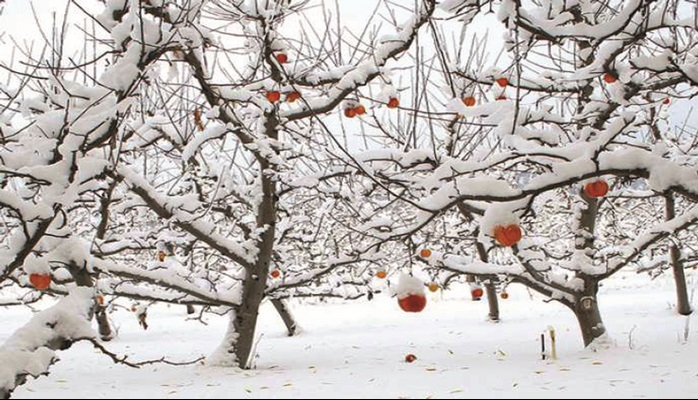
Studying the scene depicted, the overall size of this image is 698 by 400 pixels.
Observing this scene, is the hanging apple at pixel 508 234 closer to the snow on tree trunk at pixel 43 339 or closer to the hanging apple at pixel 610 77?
the hanging apple at pixel 610 77

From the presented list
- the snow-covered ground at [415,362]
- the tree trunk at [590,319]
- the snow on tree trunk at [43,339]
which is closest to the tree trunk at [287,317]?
the snow-covered ground at [415,362]

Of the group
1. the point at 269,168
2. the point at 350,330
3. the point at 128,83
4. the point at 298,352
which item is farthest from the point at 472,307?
the point at 128,83

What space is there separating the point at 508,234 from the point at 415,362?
12.7 feet

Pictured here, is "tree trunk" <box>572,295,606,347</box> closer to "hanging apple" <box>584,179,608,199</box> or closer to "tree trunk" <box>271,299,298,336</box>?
"hanging apple" <box>584,179,608,199</box>

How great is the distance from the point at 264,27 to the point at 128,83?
2495 millimetres

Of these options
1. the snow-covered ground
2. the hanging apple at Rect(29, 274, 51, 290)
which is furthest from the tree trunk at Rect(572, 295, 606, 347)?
the hanging apple at Rect(29, 274, 51, 290)

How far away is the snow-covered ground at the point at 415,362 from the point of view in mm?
4453

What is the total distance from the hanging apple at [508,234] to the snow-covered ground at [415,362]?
120 centimetres

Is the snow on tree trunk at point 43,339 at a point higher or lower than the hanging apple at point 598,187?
lower

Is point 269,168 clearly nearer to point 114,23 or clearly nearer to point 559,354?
point 114,23

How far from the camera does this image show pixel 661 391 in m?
4.00

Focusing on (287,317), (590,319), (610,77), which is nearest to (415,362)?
(590,319)

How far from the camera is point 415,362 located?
7020 mm

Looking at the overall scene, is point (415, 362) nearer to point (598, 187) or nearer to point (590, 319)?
point (590, 319)
